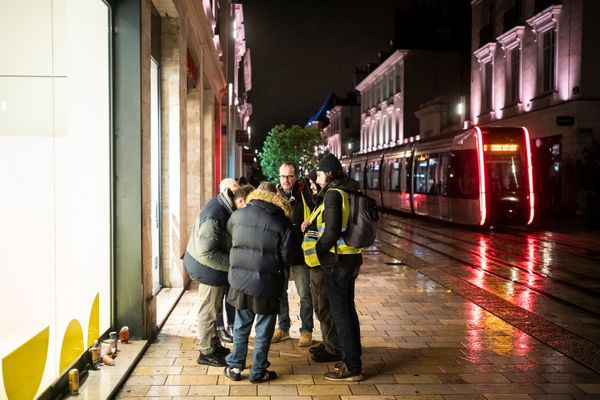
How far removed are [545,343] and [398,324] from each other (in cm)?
170

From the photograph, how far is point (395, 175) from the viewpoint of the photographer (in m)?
29.3

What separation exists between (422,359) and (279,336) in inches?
63.4

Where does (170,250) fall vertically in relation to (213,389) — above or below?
above

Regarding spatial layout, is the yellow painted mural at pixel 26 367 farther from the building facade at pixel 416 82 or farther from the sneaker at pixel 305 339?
the building facade at pixel 416 82

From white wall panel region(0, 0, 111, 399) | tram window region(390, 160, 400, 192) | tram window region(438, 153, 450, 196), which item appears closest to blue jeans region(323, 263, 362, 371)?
white wall panel region(0, 0, 111, 399)

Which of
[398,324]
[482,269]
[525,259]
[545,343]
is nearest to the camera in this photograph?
[545,343]

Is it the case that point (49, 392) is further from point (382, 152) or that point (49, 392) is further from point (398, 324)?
point (382, 152)

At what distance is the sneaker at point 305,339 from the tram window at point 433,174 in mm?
16305

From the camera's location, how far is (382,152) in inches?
1300

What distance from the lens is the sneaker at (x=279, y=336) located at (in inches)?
267

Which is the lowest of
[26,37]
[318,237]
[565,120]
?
[318,237]

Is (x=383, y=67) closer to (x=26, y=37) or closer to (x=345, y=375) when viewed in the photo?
(x=345, y=375)

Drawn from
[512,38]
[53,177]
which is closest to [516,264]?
[53,177]

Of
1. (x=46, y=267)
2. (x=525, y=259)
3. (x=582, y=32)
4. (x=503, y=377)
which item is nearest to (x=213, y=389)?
(x=46, y=267)
